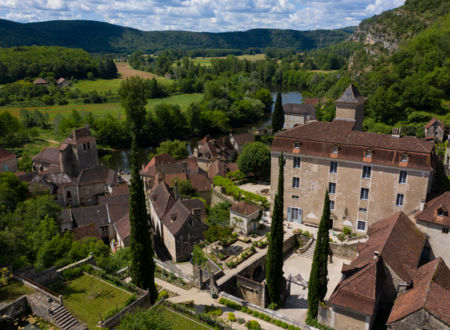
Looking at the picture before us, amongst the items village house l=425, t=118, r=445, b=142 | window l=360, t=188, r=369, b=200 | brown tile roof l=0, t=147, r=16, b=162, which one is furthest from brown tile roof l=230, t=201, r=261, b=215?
brown tile roof l=0, t=147, r=16, b=162

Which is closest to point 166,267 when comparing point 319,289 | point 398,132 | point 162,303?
point 162,303

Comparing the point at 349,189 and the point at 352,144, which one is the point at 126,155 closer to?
the point at 349,189

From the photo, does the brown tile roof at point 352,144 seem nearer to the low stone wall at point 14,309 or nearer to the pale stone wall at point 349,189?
the pale stone wall at point 349,189

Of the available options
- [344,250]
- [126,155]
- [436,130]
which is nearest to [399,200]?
[344,250]

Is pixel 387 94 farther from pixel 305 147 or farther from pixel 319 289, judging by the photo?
pixel 319 289

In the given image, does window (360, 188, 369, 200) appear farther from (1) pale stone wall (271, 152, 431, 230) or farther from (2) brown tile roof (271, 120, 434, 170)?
(2) brown tile roof (271, 120, 434, 170)
